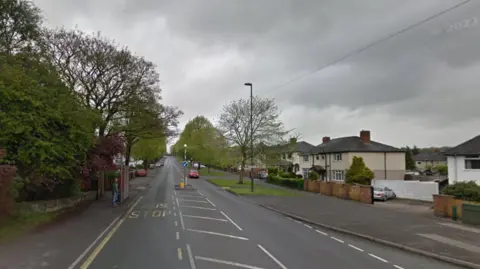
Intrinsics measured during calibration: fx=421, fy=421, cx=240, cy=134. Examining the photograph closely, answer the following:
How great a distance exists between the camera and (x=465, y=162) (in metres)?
34.2

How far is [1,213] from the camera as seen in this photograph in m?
14.6

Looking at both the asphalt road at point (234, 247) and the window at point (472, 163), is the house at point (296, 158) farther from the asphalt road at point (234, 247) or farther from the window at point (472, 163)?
the asphalt road at point (234, 247)

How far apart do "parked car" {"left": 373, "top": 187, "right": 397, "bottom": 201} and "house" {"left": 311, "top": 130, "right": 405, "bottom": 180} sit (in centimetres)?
1754

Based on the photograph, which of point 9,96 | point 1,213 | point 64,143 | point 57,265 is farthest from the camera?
point 64,143

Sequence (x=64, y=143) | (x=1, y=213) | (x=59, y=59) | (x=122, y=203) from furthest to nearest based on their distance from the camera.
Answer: (x=59, y=59)
(x=122, y=203)
(x=64, y=143)
(x=1, y=213)

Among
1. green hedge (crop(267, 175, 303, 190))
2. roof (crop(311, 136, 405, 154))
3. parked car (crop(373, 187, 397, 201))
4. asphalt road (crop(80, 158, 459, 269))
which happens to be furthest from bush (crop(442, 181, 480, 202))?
roof (crop(311, 136, 405, 154))

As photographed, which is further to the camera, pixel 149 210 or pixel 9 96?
pixel 149 210

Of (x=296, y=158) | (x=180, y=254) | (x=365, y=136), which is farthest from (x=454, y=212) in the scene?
(x=296, y=158)

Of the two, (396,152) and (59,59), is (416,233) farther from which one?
(396,152)

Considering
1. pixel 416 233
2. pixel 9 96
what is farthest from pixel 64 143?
pixel 416 233

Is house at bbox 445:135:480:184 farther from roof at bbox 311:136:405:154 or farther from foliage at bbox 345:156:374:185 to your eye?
roof at bbox 311:136:405:154

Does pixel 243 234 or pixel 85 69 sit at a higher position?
pixel 85 69

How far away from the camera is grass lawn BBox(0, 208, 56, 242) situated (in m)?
14.4

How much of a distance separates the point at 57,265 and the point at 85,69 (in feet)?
78.4
